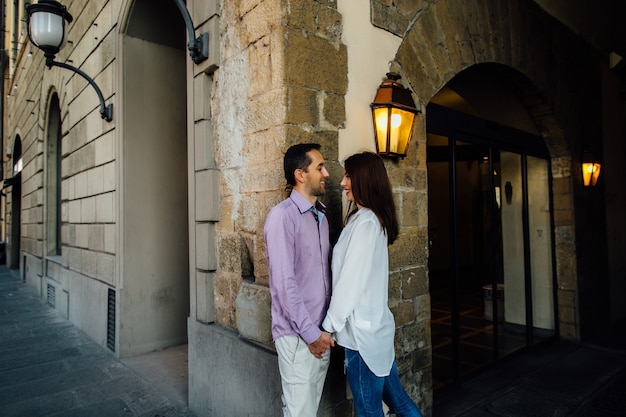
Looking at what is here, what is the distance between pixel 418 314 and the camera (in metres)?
3.11

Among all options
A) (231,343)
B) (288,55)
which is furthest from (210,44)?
(231,343)

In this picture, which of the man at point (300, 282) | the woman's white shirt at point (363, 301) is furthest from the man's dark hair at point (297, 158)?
the woman's white shirt at point (363, 301)

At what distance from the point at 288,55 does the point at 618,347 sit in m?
5.58

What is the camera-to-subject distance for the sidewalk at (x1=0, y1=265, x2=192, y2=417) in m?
3.27

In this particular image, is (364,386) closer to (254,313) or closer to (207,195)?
(254,313)

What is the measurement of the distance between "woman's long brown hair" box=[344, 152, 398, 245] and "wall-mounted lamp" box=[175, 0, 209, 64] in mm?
1749

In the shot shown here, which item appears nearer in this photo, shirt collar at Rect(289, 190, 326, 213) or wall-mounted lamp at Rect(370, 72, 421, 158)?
shirt collar at Rect(289, 190, 326, 213)

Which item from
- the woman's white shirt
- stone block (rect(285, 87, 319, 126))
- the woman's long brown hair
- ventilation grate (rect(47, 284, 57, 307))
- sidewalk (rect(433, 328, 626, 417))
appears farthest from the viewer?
ventilation grate (rect(47, 284, 57, 307))

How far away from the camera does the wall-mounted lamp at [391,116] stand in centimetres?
281

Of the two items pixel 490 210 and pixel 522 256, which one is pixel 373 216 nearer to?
pixel 490 210

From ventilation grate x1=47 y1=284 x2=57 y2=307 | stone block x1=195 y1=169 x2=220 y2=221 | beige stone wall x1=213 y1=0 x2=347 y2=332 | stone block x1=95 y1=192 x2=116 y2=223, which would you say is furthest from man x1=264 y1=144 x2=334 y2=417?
ventilation grate x1=47 y1=284 x2=57 y2=307

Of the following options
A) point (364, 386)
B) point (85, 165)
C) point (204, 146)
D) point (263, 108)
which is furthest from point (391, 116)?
point (85, 165)

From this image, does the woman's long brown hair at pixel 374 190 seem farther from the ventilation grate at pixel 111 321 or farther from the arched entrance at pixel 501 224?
the ventilation grate at pixel 111 321

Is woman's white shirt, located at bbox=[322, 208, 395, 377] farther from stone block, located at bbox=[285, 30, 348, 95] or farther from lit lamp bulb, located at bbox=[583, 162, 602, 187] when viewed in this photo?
lit lamp bulb, located at bbox=[583, 162, 602, 187]
